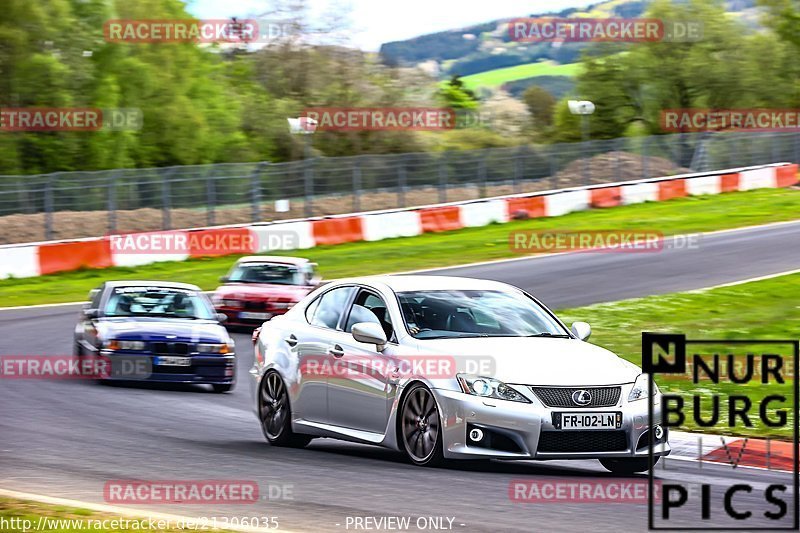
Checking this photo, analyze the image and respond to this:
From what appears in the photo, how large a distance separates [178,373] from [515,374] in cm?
771

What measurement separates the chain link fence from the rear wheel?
21859mm

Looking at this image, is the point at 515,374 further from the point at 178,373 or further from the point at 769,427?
the point at 178,373

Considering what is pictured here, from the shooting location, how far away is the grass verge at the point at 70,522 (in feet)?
23.0

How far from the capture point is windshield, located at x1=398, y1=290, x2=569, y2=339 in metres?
10.7

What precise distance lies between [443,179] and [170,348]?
23891 mm

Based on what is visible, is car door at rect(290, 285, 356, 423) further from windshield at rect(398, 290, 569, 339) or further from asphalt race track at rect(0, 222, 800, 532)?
windshield at rect(398, 290, 569, 339)

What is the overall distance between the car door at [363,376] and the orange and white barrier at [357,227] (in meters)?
21.3

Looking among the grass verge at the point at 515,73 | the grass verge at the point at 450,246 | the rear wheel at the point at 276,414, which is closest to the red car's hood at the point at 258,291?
the grass verge at the point at 450,246

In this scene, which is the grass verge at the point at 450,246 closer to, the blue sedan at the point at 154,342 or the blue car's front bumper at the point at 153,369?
the blue sedan at the point at 154,342

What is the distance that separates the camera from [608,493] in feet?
29.3

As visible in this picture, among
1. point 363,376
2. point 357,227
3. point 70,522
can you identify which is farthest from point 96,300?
point 357,227

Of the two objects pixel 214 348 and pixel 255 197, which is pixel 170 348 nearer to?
pixel 214 348

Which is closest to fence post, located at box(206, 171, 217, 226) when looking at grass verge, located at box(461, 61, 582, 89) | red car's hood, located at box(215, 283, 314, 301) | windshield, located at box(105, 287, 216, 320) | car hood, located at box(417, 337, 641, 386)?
red car's hood, located at box(215, 283, 314, 301)

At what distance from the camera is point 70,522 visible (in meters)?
7.19
